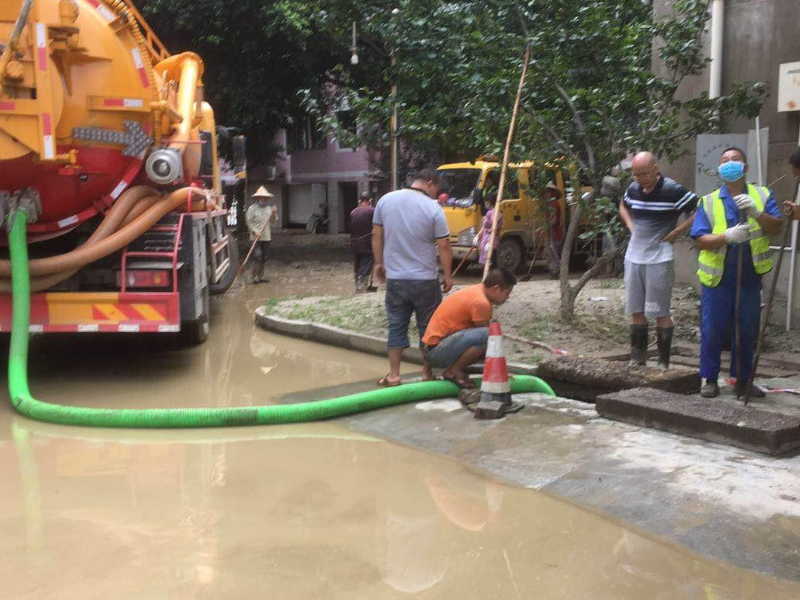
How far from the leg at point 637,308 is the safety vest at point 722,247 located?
2.16 feet

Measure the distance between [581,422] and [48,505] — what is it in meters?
3.14

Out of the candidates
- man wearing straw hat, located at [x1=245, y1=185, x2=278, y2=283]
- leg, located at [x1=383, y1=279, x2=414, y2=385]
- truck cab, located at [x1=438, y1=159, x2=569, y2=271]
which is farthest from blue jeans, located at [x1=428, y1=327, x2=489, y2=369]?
man wearing straw hat, located at [x1=245, y1=185, x2=278, y2=283]

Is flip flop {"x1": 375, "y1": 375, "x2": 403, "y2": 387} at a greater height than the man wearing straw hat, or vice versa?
the man wearing straw hat

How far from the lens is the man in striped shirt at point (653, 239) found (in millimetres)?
6508

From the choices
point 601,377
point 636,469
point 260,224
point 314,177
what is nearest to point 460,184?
point 260,224

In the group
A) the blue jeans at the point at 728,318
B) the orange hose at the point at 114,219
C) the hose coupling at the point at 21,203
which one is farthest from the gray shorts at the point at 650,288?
the hose coupling at the point at 21,203

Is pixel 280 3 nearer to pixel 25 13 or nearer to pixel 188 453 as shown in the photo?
pixel 25 13

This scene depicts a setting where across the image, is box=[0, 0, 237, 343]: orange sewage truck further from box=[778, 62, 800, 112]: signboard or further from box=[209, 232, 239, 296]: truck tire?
box=[778, 62, 800, 112]: signboard

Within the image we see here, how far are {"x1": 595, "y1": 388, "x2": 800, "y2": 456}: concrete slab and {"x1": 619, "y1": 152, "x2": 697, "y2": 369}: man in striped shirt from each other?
1.04 meters

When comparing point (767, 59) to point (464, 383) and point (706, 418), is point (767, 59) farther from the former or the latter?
point (706, 418)

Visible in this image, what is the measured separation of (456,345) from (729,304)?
1905mm

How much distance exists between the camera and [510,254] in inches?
638

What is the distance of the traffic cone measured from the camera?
5742 mm

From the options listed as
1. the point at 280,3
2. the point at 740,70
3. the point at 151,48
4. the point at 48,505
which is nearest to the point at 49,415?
the point at 48,505
